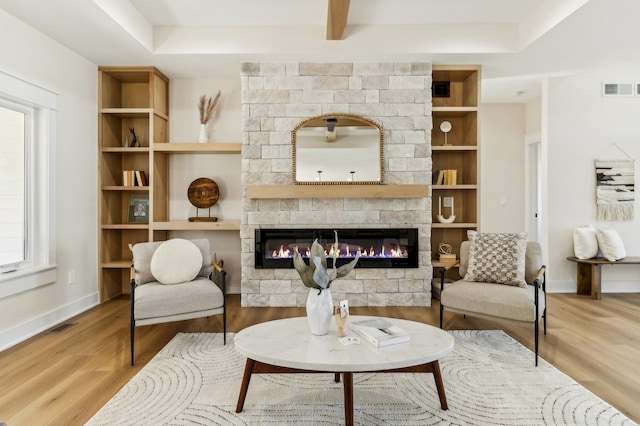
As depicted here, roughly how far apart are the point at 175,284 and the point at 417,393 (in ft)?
6.46

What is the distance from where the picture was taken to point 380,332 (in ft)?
6.91

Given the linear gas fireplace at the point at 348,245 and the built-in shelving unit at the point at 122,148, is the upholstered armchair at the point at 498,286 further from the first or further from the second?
the built-in shelving unit at the point at 122,148

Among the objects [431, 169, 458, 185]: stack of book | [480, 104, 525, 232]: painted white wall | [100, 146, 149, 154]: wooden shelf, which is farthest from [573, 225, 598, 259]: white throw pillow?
[100, 146, 149, 154]: wooden shelf

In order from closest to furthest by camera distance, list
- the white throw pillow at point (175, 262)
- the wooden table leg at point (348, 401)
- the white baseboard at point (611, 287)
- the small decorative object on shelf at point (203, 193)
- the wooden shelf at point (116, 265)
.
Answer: the wooden table leg at point (348, 401) → the white throw pillow at point (175, 262) → the wooden shelf at point (116, 265) → the small decorative object on shelf at point (203, 193) → the white baseboard at point (611, 287)

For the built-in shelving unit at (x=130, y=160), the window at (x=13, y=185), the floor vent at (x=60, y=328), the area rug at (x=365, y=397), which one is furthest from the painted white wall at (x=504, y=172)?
the window at (x=13, y=185)

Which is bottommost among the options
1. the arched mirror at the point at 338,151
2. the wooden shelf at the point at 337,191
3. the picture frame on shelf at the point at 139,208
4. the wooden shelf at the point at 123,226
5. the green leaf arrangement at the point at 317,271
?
the green leaf arrangement at the point at 317,271

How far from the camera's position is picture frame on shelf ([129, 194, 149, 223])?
4.73 metres

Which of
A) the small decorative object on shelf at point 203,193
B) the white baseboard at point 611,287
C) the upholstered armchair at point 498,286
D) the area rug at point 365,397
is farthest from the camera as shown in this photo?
the white baseboard at point 611,287

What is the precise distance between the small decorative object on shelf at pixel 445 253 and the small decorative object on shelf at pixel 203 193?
265cm

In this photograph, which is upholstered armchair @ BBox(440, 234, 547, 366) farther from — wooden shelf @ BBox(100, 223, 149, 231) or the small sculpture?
the small sculpture

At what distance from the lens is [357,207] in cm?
428

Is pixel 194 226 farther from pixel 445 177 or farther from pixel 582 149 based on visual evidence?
pixel 582 149

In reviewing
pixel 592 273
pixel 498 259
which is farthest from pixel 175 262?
pixel 592 273

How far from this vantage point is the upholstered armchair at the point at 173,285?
9.37ft
